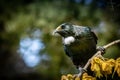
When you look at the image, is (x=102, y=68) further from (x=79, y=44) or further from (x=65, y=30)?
(x=79, y=44)

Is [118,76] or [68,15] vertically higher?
[68,15]

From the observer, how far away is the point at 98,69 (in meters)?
3.80

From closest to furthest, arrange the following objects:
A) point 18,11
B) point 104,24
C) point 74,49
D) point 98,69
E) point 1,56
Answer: point 98,69, point 74,49, point 104,24, point 18,11, point 1,56

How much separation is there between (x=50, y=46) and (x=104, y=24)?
76cm

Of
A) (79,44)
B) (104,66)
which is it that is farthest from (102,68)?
(79,44)

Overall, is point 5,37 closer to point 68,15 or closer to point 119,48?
point 68,15

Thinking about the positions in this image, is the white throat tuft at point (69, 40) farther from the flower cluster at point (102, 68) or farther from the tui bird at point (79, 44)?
the flower cluster at point (102, 68)

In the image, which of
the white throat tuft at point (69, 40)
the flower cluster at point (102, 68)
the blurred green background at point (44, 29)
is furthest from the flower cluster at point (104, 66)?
the blurred green background at point (44, 29)

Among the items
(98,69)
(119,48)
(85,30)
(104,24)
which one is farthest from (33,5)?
(98,69)

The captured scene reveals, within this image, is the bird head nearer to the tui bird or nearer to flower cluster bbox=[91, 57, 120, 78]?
the tui bird

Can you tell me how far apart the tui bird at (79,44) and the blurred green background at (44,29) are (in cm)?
256

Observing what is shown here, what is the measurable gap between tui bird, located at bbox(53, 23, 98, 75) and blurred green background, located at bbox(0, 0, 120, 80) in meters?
2.56

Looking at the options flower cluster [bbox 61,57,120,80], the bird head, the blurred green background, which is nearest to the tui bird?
the bird head

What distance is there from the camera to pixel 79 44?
16.0ft
